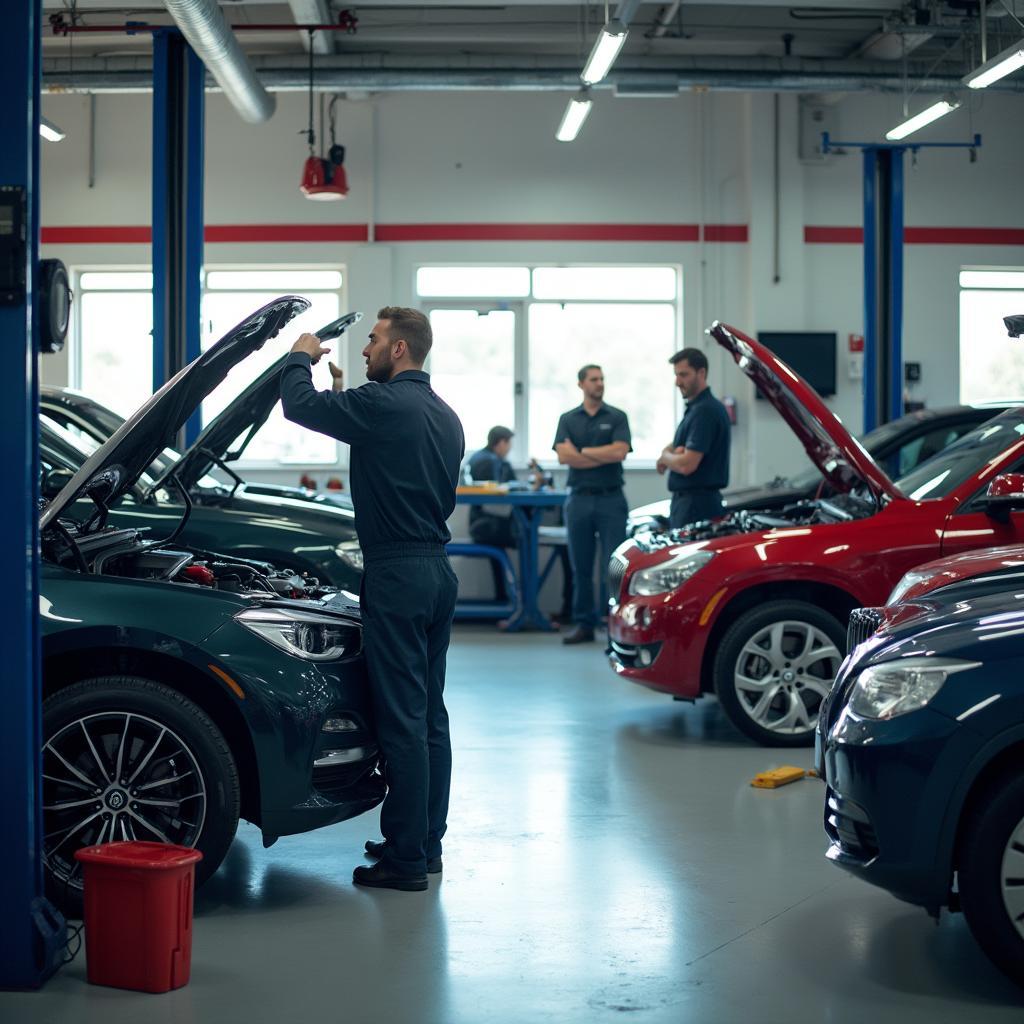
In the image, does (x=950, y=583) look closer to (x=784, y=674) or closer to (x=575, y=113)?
(x=784, y=674)

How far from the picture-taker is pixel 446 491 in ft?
14.4

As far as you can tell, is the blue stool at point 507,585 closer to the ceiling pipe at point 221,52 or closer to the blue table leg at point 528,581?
the blue table leg at point 528,581

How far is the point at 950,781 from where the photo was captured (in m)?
3.32

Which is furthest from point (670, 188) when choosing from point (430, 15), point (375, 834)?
point (375, 834)

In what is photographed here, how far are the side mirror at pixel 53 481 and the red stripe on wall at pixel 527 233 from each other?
323 inches

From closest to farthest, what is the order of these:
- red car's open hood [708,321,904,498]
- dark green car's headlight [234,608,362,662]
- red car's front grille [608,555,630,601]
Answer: dark green car's headlight [234,608,362,662], red car's open hood [708,321,904,498], red car's front grille [608,555,630,601]

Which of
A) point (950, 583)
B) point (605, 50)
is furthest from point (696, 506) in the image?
point (950, 583)

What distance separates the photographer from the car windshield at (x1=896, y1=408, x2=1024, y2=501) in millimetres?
6582

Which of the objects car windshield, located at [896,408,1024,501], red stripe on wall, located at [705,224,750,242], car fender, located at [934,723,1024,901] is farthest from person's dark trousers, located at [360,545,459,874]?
red stripe on wall, located at [705,224,750,242]

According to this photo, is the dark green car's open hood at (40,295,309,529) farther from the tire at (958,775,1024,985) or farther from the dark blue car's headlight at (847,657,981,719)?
the tire at (958,775,1024,985)

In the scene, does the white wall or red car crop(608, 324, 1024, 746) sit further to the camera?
the white wall

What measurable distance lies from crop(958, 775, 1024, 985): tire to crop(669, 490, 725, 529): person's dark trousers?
17.1 ft

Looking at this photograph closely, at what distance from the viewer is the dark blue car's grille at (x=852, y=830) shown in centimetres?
346

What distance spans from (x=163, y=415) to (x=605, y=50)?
6155mm
